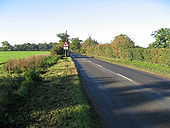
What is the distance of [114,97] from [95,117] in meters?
1.85

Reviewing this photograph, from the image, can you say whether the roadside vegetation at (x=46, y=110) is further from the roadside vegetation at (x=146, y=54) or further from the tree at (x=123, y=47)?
the tree at (x=123, y=47)

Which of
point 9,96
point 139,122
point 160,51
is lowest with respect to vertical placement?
point 139,122

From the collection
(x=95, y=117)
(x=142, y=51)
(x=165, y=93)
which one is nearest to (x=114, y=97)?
(x=95, y=117)

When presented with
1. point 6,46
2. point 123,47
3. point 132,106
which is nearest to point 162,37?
point 123,47

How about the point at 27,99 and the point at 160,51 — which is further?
the point at 160,51

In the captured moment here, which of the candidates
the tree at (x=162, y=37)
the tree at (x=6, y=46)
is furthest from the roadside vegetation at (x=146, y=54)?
the tree at (x=6, y=46)

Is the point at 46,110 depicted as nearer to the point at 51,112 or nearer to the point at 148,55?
the point at 51,112

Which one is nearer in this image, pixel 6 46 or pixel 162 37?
pixel 162 37

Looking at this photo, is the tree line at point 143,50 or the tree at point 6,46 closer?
the tree line at point 143,50

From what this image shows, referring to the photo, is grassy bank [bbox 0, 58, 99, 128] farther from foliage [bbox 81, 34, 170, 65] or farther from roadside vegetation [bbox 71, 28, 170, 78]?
foliage [bbox 81, 34, 170, 65]

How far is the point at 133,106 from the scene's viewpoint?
14.4 ft

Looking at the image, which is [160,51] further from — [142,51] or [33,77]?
[33,77]

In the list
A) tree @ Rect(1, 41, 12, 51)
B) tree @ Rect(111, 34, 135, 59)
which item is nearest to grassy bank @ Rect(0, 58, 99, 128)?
tree @ Rect(111, 34, 135, 59)

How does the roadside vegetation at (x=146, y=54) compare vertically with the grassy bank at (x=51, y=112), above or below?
above
